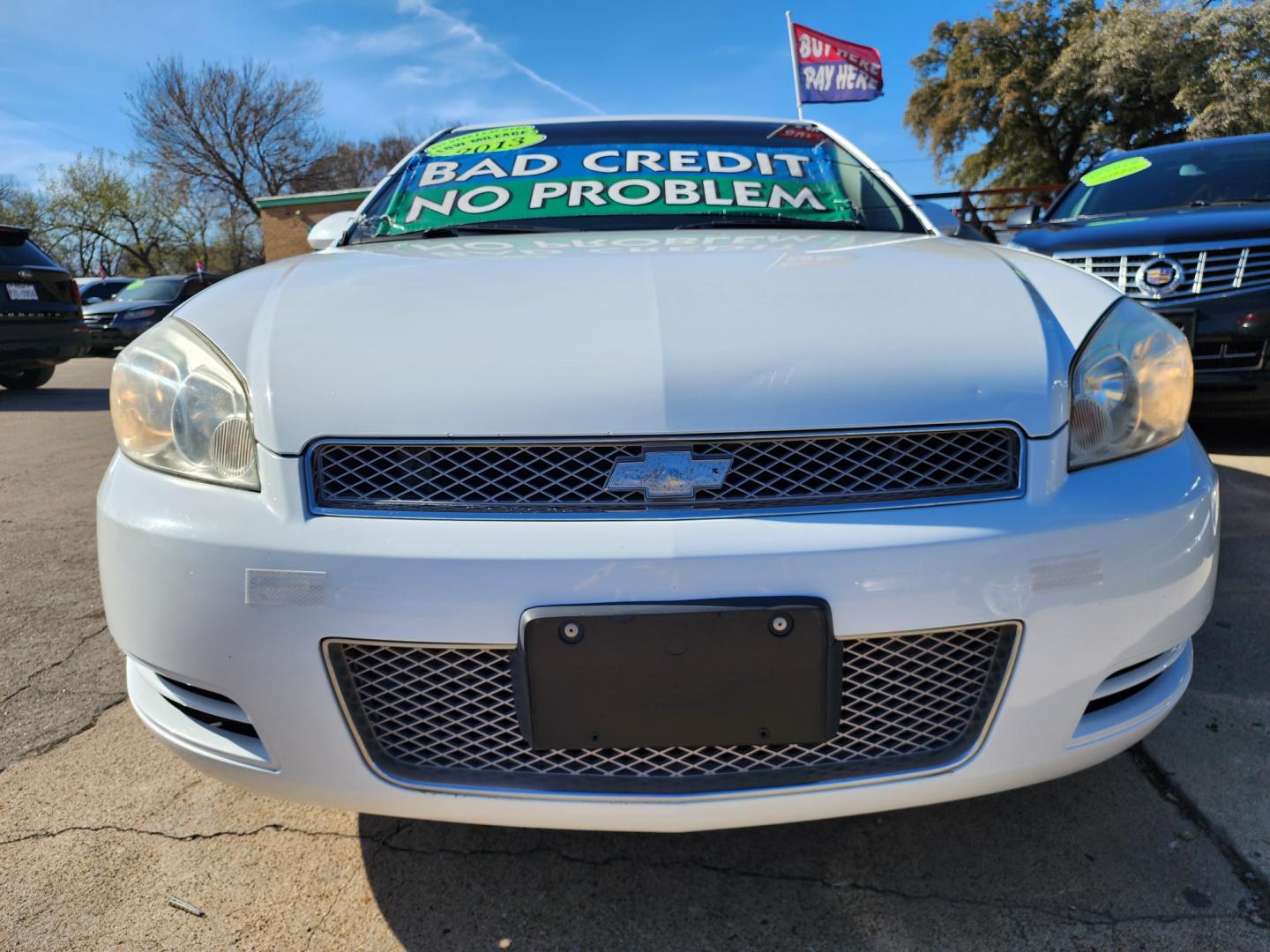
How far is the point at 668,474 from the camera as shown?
1.20 meters

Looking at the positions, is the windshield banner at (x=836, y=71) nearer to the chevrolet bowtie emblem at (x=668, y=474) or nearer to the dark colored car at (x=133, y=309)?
the dark colored car at (x=133, y=309)

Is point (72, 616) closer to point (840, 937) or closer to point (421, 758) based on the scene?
point (421, 758)

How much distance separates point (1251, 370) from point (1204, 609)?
3.04 meters

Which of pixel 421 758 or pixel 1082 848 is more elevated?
pixel 421 758

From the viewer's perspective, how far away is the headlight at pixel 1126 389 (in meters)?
1.32

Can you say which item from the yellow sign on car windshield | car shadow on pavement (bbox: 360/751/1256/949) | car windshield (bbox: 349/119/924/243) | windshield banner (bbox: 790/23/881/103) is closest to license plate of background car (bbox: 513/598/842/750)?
car shadow on pavement (bbox: 360/751/1256/949)

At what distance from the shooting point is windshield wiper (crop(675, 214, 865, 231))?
212 cm

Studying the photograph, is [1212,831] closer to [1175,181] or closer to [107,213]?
[1175,181]

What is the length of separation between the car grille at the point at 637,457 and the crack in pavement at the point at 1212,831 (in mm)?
790

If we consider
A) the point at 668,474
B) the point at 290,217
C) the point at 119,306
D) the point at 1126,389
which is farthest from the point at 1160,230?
the point at 290,217

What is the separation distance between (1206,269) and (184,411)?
415 cm

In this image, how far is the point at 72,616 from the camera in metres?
2.66

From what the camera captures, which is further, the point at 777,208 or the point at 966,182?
the point at 966,182

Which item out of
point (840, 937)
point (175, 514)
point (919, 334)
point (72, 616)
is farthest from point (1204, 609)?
point (72, 616)
